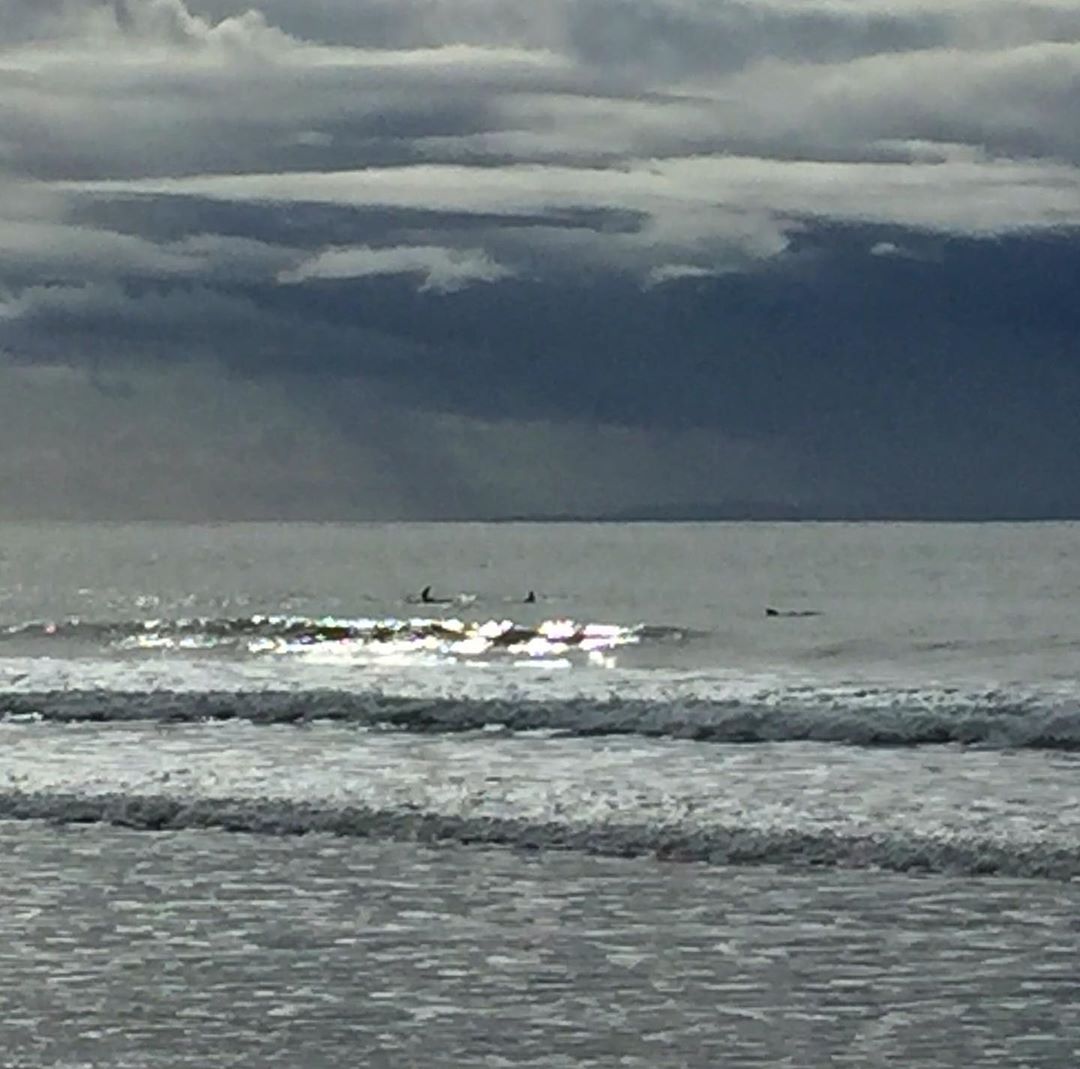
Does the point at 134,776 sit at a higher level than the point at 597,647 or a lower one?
higher

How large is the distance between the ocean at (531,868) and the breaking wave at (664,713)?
7 centimetres

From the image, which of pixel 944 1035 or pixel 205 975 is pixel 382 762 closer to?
pixel 205 975

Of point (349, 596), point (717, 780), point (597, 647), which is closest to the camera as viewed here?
point (717, 780)

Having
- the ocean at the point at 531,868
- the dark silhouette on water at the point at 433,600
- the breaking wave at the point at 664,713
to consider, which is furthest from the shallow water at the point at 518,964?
the dark silhouette on water at the point at 433,600

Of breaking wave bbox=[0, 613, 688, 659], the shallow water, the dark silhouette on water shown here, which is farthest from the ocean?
the dark silhouette on water

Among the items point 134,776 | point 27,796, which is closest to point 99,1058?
point 27,796

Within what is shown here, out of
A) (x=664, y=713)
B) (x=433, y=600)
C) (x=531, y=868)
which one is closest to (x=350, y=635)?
(x=433, y=600)

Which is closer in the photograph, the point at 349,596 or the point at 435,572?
the point at 349,596

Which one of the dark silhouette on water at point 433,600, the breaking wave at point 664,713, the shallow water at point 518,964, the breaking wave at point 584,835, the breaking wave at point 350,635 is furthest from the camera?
the dark silhouette on water at point 433,600

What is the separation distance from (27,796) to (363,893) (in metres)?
6.02

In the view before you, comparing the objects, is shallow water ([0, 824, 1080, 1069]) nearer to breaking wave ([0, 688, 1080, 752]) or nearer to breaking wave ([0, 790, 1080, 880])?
breaking wave ([0, 790, 1080, 880])

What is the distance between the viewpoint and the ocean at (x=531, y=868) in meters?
9.55

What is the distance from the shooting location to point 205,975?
34.9 feet

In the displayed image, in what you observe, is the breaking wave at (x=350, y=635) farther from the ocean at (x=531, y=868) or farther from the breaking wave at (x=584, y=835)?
the breaking wave at (x=584, y=835)
